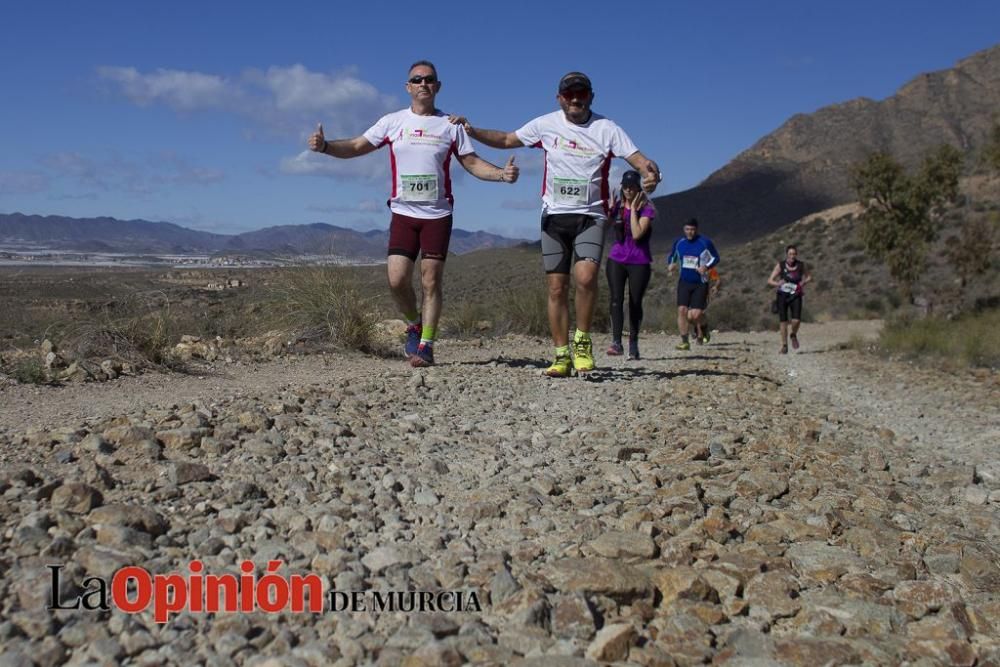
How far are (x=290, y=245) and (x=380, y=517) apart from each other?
636cm

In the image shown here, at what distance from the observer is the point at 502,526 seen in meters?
3.05

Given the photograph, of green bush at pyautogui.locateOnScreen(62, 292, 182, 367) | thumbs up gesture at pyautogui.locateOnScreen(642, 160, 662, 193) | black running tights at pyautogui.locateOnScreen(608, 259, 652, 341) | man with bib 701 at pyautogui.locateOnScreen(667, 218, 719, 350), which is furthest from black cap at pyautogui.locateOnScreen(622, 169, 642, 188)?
green bush at pyautogui.locateOnScreen(62, 292, 182, 367)

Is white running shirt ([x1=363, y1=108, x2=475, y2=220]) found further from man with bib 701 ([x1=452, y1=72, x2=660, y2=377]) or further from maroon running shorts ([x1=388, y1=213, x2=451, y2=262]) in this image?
man with bib 701 ([x1=452, y1=72, x2=660, y2=377])

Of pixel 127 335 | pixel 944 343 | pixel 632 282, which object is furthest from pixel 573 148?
pixel 944 343

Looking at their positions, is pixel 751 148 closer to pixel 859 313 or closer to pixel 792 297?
pixel 859 313

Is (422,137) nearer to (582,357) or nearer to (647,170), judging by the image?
(647,170)

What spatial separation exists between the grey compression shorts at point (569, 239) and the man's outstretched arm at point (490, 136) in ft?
2.03

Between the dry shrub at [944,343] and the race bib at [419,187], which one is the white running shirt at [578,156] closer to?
the race bib at [419,187]

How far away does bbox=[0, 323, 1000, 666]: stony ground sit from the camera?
2.24 metres

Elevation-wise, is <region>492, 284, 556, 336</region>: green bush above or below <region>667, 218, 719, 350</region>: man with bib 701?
below

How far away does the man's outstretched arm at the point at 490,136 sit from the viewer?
21.5 feet

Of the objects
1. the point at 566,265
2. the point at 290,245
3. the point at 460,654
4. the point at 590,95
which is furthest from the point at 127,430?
the point at 290,245

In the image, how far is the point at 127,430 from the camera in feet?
11.7

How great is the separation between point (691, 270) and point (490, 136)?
17.0 ft
